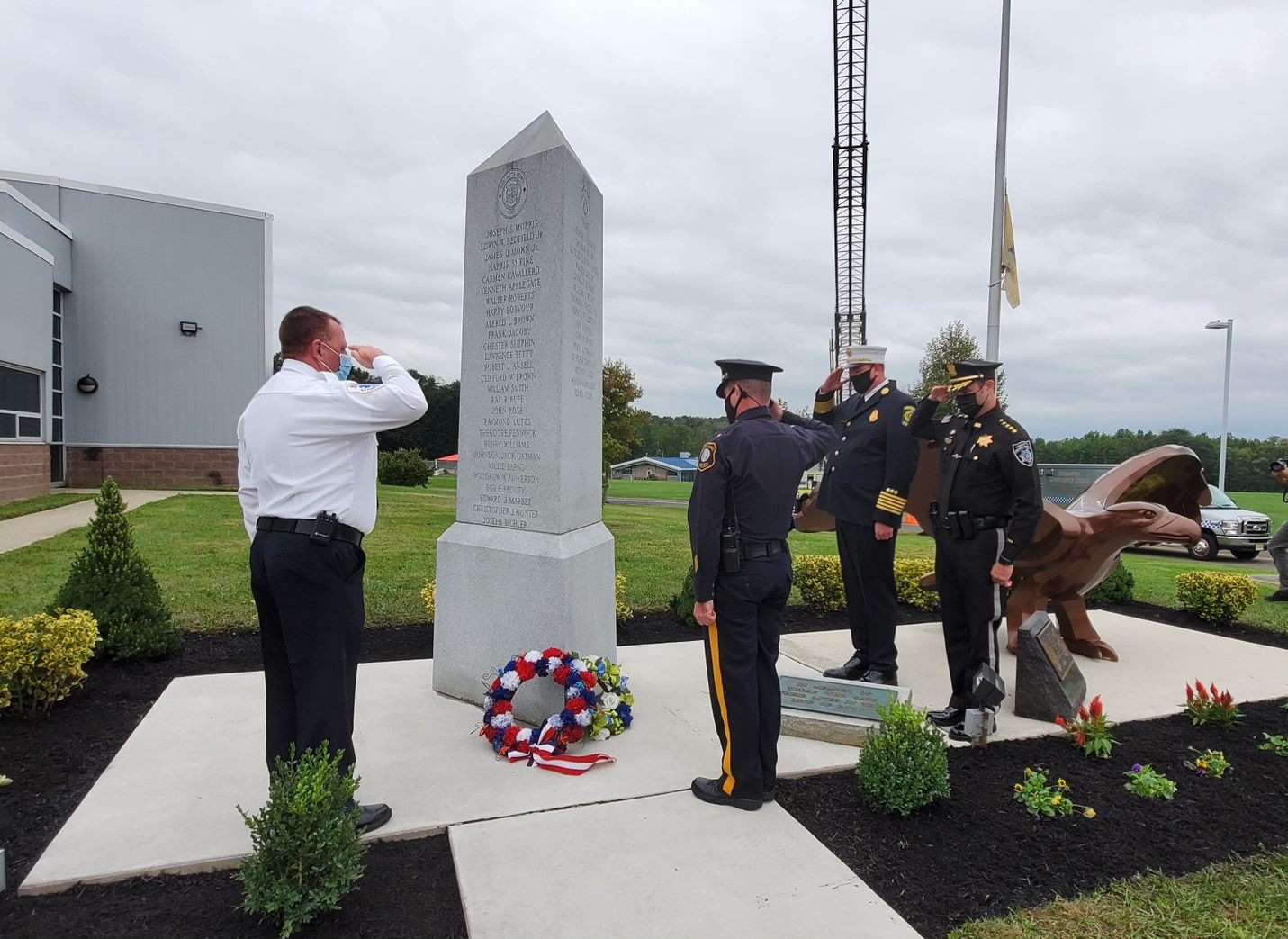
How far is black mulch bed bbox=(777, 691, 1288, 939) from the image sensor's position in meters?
2.82

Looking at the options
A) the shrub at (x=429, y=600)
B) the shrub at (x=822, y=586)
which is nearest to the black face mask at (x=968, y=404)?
the shrub at (x=822, y=586)

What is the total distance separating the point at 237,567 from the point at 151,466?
13.7 metres

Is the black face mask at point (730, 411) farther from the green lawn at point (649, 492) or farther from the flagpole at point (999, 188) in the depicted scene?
the green lawn at point (649, 492)

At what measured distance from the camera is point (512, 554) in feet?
14.4

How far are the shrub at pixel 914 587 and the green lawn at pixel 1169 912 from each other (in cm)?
496

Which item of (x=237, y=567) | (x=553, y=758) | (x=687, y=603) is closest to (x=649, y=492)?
(x=237, y=567)

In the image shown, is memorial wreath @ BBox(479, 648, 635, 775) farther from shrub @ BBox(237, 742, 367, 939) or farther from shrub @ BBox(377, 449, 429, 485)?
shrub @ BBox(377, 449, 429, 485)

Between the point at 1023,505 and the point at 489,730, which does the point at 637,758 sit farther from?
the point at 1023,505

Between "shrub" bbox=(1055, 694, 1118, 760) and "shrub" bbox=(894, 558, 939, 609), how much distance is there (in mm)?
3673

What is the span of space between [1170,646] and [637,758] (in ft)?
17.8

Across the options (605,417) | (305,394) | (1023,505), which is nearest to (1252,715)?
(1023,505)

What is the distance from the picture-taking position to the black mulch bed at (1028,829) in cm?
282

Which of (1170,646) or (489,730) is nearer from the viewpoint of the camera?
(489,730)

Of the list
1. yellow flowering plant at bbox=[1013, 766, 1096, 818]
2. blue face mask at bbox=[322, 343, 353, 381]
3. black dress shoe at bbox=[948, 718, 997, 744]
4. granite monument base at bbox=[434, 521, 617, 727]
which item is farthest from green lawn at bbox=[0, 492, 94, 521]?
yellow flowering plant at bbox=[1013, 766, 1096, 818]
